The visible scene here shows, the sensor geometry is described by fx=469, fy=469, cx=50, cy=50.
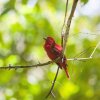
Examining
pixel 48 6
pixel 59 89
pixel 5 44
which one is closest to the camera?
pixel 59 89

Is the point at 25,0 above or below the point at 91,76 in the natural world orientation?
above

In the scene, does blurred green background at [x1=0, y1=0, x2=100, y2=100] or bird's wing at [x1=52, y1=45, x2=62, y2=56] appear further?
blurred green background at [x1=0, y1=0, x2=100, y2=100]

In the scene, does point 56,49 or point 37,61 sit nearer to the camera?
point 56,49

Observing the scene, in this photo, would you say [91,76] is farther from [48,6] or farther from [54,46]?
[54,46]

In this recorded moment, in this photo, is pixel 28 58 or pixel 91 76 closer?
pixel 91 76

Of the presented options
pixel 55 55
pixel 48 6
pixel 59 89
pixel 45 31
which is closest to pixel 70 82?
pixel 59 89

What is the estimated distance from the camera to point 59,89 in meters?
6.37

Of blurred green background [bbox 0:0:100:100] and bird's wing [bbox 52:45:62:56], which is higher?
bird's wing [bbox 52:45:62:56]

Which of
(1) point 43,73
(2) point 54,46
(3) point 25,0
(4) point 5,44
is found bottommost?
(1) point 43,73

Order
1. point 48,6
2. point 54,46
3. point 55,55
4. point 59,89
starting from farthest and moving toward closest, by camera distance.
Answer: point 48,6 → point 59,89 → point 54,46 → point 55,55

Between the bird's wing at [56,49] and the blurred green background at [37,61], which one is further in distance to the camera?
the blurred green background at [37,61]

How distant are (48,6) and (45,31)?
115 cm

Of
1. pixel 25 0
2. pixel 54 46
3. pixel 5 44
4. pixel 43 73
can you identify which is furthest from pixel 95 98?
pixel 25 0

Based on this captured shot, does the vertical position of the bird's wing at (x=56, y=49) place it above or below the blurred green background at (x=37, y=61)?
above
